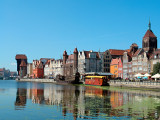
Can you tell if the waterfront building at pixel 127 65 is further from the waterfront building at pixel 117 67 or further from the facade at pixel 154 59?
the facade at pixel 154 59

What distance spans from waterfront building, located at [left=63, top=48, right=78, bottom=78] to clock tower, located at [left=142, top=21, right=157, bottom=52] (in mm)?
46220

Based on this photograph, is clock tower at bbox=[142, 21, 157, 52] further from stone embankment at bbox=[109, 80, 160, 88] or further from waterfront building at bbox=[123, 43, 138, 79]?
stone embankment at bbox=[109, 80, 160, 88]

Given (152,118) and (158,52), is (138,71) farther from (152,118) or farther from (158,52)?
(152,118)

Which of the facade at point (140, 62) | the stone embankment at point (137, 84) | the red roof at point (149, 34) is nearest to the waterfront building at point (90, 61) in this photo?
the facade at point (140, 62)

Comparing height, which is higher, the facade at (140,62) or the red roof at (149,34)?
the red roof at (149,34)

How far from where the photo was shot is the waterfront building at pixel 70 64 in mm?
154000

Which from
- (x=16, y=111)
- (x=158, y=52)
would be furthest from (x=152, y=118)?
(x=158, y=52)

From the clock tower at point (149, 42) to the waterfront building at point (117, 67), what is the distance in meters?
17.7

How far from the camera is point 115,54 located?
151000 millimetres

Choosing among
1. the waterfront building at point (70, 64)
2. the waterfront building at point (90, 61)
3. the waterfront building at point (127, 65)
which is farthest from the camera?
the waterfront building at point (70, 64)

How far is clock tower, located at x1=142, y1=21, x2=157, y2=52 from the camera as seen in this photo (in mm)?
114625

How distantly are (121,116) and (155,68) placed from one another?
6861 cm

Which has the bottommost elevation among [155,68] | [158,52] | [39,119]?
[39,119]

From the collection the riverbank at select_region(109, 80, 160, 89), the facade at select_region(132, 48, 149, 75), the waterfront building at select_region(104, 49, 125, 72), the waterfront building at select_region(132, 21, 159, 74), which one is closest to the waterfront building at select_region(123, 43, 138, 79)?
the facade at select_region(132, 48, 149, 75)
